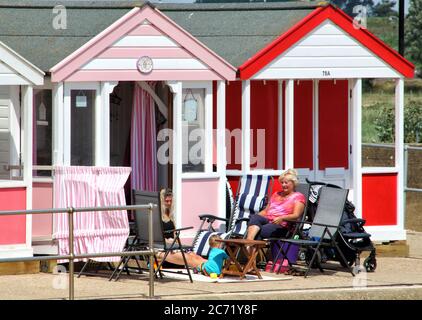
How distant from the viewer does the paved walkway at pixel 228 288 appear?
48.4 feet

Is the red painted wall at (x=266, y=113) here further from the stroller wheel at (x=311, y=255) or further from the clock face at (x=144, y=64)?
the stroller wheel at (x=311, y=255)

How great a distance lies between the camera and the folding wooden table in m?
16.3

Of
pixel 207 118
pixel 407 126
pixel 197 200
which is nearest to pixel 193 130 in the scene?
pixel 207 118

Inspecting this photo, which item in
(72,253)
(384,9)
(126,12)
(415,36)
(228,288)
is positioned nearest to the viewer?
(72,253)

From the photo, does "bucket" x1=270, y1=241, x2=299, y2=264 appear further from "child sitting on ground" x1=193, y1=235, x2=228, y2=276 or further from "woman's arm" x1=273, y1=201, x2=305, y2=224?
"child sitting on ground" x1=193, y1=235, x2=228, y2=276

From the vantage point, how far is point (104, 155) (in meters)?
17.4

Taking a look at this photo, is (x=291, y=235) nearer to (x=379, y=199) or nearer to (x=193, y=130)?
(x=193, y=130)

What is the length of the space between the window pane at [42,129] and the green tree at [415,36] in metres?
37.1

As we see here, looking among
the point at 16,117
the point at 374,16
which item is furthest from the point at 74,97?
the point at 374,16

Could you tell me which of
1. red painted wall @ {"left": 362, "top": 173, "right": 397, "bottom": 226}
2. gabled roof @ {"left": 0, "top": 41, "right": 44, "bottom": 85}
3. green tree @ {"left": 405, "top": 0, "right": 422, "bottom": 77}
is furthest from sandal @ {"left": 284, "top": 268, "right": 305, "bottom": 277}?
green tree @ {"left": 405, "top": 0, "right": 422, "bottom": 77}

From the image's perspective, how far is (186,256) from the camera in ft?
55.9

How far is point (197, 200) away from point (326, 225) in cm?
199

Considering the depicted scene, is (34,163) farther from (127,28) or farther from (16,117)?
(127,28)
